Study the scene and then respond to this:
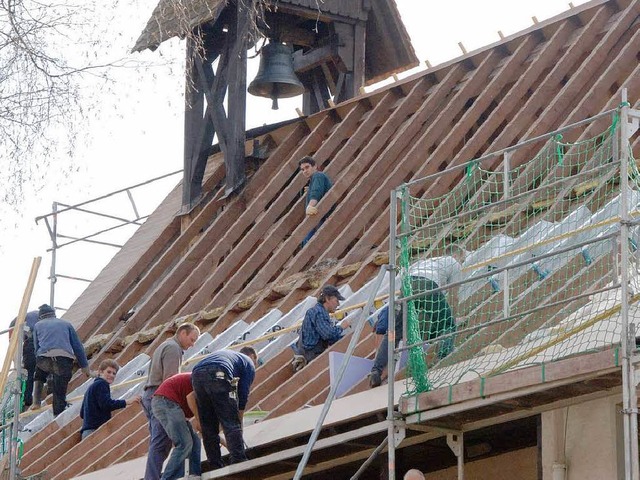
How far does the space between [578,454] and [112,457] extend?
5.02 meters

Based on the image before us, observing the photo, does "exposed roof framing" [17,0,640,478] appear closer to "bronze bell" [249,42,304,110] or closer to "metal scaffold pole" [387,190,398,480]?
"bronze bell" [249,42,304,110]

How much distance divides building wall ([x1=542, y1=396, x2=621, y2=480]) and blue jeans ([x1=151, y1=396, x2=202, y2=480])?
3015 mm

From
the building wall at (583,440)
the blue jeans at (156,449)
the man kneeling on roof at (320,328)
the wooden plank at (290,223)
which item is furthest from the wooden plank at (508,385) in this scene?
the wooden plank at (290,223)

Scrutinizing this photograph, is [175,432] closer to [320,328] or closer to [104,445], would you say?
[320,328]

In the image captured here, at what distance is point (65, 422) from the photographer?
15.9 meters

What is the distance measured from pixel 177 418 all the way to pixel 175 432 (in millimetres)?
109

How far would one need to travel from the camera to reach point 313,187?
679 inches

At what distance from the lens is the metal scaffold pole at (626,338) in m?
9.35

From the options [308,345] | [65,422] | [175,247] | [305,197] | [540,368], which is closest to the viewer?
[540,368]

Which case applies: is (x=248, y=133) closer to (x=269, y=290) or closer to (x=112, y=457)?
(x=269, y=290)

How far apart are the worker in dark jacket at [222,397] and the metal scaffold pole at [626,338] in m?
3.37

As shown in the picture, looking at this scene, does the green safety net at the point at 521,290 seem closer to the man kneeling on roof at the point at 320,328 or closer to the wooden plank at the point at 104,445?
the man kneeling on roof at the point at 320,328

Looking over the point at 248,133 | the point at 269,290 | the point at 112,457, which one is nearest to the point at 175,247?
the point at 248,133

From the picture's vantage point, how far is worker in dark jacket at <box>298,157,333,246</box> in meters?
17.1
